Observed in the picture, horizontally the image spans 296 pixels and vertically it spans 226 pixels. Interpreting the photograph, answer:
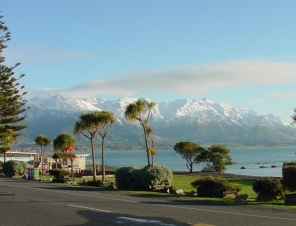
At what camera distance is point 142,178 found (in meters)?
23.9

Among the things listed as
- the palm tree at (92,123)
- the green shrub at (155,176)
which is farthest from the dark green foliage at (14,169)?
the green shrub at (155,176)

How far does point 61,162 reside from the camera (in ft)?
183

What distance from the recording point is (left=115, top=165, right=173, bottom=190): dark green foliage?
77.6 ft

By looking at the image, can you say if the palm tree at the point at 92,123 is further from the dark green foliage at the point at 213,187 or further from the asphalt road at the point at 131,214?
the asphalt road at the point at 131,214

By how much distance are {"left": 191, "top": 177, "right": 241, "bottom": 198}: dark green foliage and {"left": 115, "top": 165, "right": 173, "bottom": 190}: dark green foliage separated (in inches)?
128

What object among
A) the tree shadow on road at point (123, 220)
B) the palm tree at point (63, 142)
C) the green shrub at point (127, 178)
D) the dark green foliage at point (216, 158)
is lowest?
the tree shadow on road at point (123, 220)

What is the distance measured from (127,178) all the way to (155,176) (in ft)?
5.39

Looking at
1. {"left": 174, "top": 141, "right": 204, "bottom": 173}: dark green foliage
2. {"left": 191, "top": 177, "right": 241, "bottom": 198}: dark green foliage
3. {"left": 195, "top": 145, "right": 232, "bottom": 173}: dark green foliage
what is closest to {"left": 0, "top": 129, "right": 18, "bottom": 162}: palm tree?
{"left": 174, "top": 141, "right": 204, "bottom": 173}: dark green foliage

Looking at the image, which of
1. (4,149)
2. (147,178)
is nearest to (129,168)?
(147,178)

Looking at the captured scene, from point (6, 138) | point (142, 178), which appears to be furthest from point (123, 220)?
point (6, 138)

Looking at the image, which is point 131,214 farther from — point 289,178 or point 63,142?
point 63,142

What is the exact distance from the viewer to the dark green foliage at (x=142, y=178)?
931 inches

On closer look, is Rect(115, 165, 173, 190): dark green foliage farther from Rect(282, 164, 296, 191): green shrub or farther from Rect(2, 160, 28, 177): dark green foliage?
Rect(2, 160, 28, 177): dark green foliage

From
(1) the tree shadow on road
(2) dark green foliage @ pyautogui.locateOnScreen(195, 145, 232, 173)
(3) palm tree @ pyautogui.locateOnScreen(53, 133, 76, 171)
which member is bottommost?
(1) the tree shadow on road
